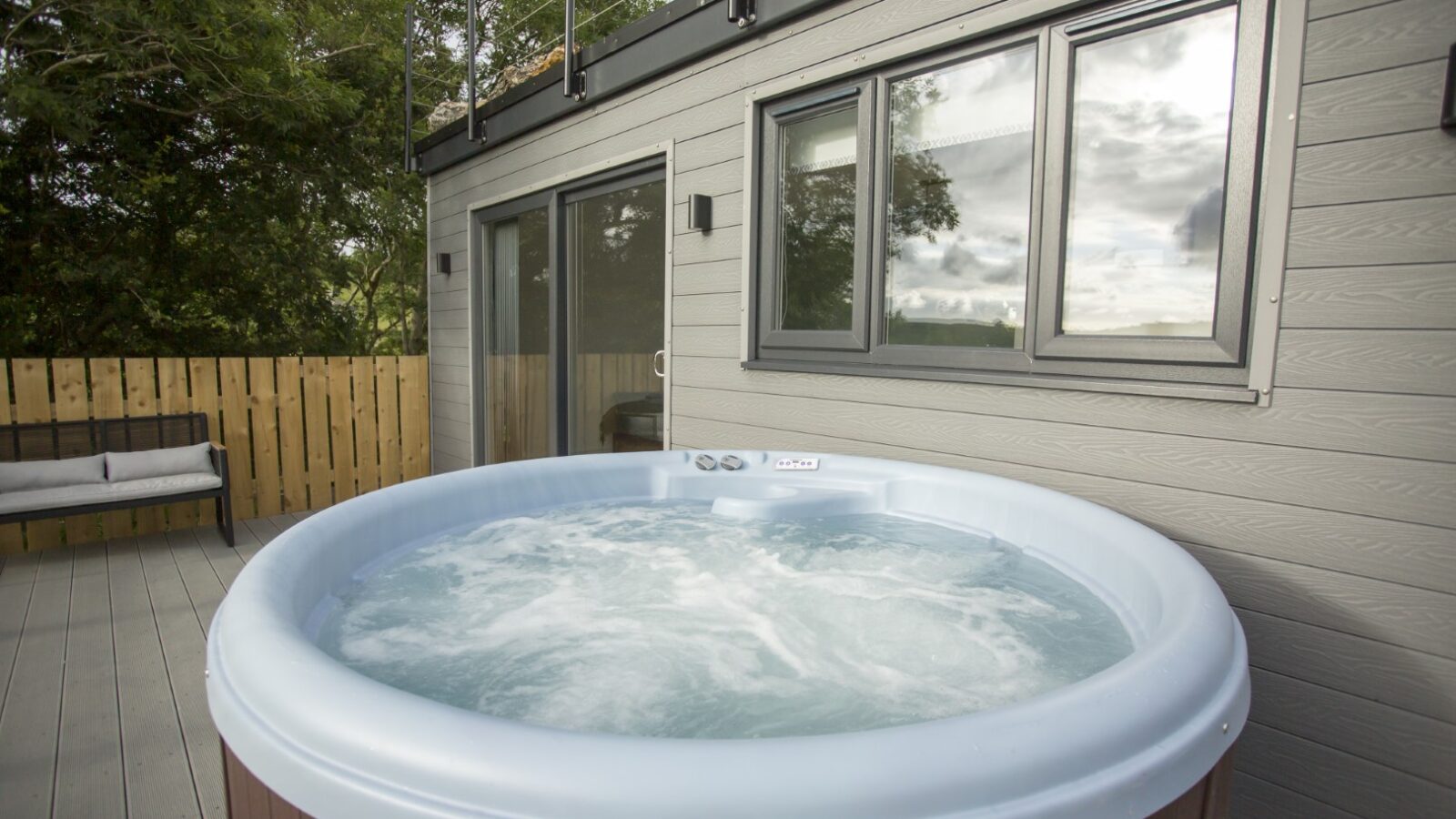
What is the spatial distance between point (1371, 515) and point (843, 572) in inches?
42.4

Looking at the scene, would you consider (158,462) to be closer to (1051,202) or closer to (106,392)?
(106,392)

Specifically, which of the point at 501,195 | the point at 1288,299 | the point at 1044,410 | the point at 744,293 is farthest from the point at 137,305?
the point at 1288,299

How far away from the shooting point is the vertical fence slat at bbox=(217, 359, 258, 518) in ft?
13.8

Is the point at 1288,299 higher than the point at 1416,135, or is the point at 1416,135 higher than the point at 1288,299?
the point at 1416,135

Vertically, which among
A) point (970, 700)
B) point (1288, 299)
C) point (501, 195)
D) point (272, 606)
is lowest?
point (970, 700)

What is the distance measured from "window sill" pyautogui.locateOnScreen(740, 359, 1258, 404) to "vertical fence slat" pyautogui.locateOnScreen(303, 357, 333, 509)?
326cm

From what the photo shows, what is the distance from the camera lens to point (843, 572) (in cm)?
180

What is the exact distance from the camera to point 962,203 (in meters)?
2.17

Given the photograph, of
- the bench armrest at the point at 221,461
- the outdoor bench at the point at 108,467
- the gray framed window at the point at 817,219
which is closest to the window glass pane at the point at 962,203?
the gray framed window at the point at 817,219

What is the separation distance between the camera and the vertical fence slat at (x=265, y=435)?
430cm

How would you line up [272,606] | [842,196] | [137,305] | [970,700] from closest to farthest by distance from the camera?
1. [272,606]
2. [970,700]
3. [842,196]
4. [137,305]

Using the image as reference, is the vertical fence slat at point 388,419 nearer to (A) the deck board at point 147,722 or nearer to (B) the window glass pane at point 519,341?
(B) the window glass pane at point 519,341

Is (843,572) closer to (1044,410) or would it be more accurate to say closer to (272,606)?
(1044,410)

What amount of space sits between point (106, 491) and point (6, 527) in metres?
0.79
